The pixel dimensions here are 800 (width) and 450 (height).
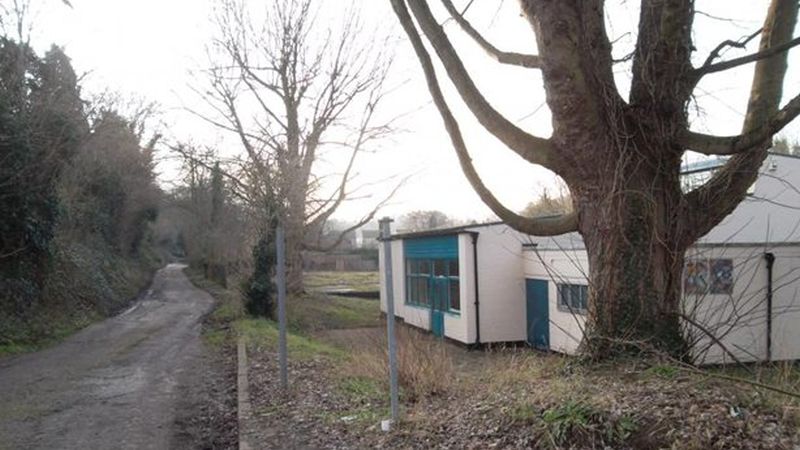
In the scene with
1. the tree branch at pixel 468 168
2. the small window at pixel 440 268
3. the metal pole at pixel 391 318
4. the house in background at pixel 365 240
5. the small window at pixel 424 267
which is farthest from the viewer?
the house in background at pixel 365 240

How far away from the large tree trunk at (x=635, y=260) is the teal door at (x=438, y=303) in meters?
18.6

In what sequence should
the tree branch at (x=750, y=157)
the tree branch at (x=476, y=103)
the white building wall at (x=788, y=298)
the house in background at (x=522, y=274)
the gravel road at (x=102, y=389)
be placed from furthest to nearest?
the house in background at (x=522, y=274) → the white building wall at (x=788, y=298) → the gravel road at (x=102, y=389) → the tree branch at (x=476, y=103) → the tree branch at (x=750, y=157)

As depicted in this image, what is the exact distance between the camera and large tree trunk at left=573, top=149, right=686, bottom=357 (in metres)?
6.18

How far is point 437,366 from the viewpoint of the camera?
8305mm

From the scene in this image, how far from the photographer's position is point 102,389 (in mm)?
10531

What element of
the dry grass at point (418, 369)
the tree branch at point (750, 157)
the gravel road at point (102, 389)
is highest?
the tree branch at point (750, 157)

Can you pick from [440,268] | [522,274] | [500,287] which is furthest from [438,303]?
[522,274]

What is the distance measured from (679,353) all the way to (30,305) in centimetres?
1668

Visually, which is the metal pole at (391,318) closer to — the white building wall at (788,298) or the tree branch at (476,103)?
the tree branch at (476,103)

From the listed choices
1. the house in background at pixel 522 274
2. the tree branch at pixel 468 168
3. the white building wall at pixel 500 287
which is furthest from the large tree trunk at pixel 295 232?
the tree branch at pixel 468 168

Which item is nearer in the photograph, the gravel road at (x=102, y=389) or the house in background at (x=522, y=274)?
the gravel road at (x=102, y=389)

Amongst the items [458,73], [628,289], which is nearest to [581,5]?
[458,73]

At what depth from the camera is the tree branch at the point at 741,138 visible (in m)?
5.84

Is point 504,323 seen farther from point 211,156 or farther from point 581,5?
point 581,5
